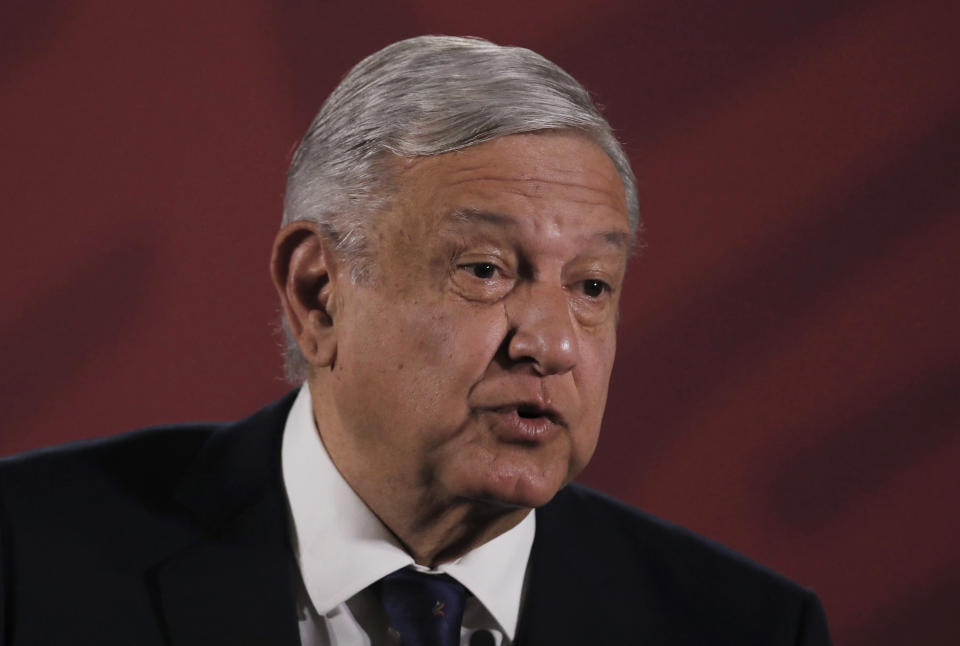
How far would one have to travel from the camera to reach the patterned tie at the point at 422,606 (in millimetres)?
1678

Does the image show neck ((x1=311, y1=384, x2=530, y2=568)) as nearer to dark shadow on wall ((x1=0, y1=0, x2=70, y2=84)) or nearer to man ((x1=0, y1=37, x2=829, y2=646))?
man ((x1=0, y1=37, x2=829, y2=646))

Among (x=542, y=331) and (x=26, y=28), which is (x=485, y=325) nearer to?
(x=542, y=331)

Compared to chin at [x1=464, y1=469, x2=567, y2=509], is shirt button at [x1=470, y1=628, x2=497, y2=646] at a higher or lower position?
lower

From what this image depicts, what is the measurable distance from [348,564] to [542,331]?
1.32ft

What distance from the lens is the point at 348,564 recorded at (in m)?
1.71

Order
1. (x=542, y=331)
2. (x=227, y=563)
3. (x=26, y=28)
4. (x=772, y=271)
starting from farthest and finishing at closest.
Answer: (x=772, y=271) < (x=26, y=28) < (x=227, y=563) < (x=542, y=331)

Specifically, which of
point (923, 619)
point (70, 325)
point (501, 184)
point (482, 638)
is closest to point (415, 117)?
point (501, 184)

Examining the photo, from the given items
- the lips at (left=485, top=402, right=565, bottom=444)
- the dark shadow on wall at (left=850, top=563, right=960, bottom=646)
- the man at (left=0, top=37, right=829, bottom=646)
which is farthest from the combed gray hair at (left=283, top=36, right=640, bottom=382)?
the dark shadow on wall at (left=850, top=563, right=960, bottom=646)

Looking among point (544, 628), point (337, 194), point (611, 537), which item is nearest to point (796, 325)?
point (611, 537)

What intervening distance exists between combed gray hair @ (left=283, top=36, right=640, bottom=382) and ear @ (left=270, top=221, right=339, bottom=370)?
25mm

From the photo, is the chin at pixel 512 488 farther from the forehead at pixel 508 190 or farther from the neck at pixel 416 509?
the forehead at pixel 508 190

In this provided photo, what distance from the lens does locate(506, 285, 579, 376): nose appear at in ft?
5.18

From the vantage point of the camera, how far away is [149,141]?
2225 millimetres

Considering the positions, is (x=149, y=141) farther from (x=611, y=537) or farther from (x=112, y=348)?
(x=611, y=537)
